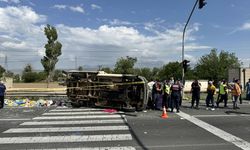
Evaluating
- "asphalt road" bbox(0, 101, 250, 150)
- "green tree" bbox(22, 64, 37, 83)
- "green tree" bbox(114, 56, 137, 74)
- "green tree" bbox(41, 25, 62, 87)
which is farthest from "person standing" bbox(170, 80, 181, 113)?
"green tree" bbox(22, 64, 37, 83)

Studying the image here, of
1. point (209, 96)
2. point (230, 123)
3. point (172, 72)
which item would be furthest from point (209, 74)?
point (230, 123)

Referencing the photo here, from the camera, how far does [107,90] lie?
1723 cm

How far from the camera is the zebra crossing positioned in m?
8.93

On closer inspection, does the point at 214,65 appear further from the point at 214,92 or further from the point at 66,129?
the point at 66,129

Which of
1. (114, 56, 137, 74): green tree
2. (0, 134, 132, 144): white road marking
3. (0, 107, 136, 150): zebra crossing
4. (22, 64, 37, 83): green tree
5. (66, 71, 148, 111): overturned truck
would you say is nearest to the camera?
(0, 107, 136, 150): zebra crossing

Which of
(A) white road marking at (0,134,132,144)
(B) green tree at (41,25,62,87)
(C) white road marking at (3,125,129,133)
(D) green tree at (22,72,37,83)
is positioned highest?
(B) green tree at (41,25,62,87)

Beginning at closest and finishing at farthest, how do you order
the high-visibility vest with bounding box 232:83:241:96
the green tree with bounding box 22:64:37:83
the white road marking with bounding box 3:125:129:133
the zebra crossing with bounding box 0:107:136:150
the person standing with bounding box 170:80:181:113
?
the zebra crossing with bounding box 0:107:136:150 → the white road marking with bounding box 3:125:129:133 → the person standing with bounding box 170:80:181:113 → the high-visibility vest with bounding box 232:83:241:96 → the green tree with bounding box 22:64:37:83

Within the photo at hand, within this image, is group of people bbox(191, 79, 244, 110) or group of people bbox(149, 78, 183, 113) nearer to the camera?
group of people bbox(149, 78, 183, 113)

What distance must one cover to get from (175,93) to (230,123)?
164 inches

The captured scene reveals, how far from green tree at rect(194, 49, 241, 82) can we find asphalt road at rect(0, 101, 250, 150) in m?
70.6

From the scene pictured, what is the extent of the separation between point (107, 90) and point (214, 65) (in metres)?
71.5

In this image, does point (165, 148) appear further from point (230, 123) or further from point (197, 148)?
point (230, 123)

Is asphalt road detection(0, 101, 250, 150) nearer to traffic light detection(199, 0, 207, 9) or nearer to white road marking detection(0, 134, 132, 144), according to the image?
white road marking detection(0, 134, 132, 144)

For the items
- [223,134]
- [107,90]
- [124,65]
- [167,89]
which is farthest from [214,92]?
[124,65]
